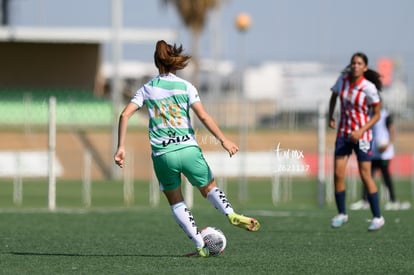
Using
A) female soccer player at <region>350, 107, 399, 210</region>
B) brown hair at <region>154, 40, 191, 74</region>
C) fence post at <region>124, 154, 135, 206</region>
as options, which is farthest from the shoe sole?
fence post at <region>124, 154, 135, 206</region>

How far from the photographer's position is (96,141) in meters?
39.6

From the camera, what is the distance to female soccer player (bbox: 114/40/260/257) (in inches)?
382

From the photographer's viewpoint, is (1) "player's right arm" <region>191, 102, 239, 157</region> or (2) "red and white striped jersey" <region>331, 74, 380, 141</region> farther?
(2) "red and white striped jersey" <region>331, 74, 380, 141</region>

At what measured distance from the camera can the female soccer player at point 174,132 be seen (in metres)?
9.71

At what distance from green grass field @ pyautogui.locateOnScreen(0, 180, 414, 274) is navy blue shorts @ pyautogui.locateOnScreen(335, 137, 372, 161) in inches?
36.4

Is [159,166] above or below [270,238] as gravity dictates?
above

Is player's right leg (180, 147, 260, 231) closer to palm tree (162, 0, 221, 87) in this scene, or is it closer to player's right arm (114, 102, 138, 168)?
player's right arm (114, 102, 138, 168)

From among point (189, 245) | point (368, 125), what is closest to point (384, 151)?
point (368, 125)

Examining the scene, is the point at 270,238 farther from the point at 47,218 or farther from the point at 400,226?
the point at 47,218

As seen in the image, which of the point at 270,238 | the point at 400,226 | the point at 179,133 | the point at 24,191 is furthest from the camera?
the point at 24,191

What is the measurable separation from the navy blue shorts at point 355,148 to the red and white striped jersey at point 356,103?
2.4 inches

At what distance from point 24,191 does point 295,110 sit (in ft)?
42.8

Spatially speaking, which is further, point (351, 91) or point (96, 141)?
point (96, 141)

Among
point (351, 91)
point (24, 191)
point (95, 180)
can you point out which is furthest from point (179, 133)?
point (95, 180)
